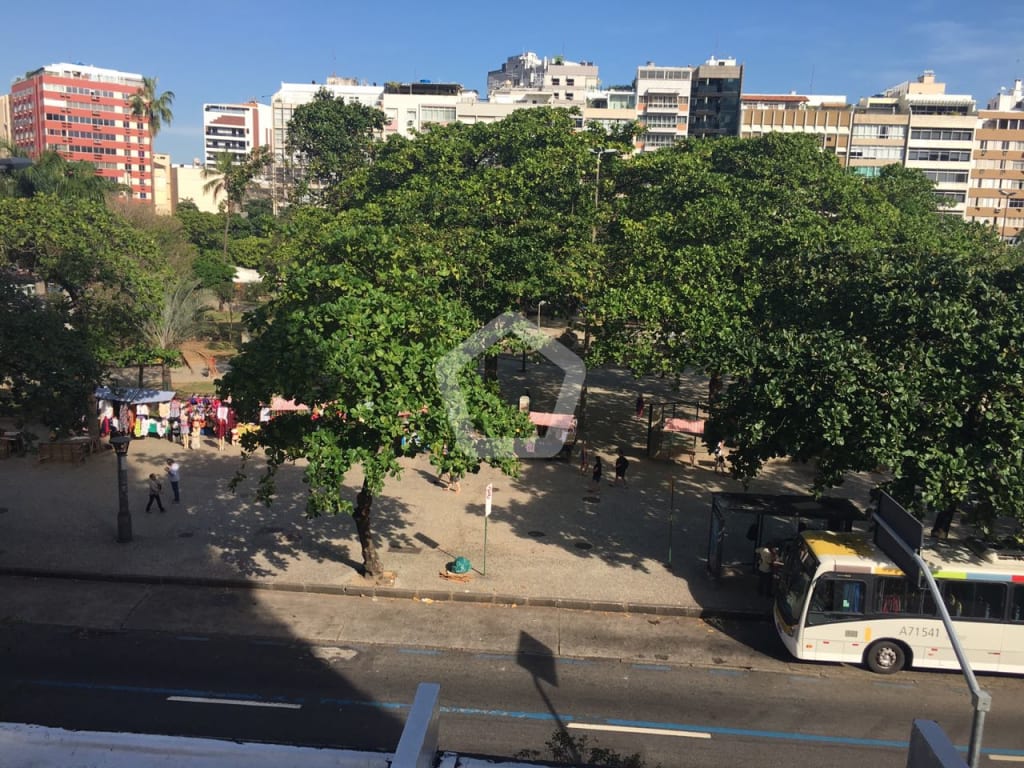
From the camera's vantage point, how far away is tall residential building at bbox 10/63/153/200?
125125 mm

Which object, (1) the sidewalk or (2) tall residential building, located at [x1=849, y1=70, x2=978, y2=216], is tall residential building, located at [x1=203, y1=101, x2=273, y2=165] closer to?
(2) tall residential building, located at [x1=849, y1=70, x2=978, y2=216]

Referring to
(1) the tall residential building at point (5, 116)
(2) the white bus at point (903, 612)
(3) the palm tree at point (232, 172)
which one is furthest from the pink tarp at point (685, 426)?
(1) the tall residential building at point (5, 116)

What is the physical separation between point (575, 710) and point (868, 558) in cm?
623

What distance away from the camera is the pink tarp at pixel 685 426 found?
1109 inches

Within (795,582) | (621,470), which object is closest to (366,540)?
(795,582)

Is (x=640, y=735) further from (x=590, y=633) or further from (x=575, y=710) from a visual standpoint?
(x=590, y=633)

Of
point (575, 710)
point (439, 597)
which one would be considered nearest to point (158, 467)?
point (439, 597)

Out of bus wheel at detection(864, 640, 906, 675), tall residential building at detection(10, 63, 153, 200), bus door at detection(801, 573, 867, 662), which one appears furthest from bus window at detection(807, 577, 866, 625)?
tall residential building at detection(10, 63, 153, 200)

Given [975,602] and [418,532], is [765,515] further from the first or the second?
[418,532]

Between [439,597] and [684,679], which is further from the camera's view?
[439,597]

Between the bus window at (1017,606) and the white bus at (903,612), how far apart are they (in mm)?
18

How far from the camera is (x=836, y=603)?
15031mm

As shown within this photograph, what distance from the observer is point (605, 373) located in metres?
45.3

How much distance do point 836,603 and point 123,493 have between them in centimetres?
1626
